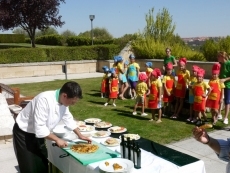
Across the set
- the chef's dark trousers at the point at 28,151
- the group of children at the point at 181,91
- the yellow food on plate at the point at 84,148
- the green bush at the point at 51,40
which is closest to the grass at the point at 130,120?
the group of children at the point at 181,91

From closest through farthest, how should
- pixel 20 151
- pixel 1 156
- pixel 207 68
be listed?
pixel 20 151 < pixel 1 156 < pixel 207 68

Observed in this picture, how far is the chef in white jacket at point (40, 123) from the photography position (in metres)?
3.46

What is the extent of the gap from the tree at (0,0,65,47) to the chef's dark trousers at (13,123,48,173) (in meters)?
22.3

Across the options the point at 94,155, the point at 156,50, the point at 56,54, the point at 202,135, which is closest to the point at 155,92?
the point at 94,155

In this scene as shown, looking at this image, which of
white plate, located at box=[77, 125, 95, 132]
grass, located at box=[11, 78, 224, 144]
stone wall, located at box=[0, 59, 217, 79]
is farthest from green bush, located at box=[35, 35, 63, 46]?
white plate, located at box=[77, 125, 95, 132]

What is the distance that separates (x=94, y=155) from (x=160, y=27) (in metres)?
19.9

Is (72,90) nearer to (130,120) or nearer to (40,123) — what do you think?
(40,123)

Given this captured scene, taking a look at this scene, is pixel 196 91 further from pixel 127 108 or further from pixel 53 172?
pixel 53 172

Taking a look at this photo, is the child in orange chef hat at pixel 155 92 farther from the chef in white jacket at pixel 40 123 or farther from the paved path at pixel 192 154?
the chef in white jacket at pixel 40 123

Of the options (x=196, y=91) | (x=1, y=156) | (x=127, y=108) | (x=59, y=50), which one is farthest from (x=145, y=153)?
(x=59, y=50)

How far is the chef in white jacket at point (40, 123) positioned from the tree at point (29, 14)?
73.2 ft

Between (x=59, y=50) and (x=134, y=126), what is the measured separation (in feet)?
46.7

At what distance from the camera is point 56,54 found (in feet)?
67.6

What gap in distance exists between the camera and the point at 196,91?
7445mm
